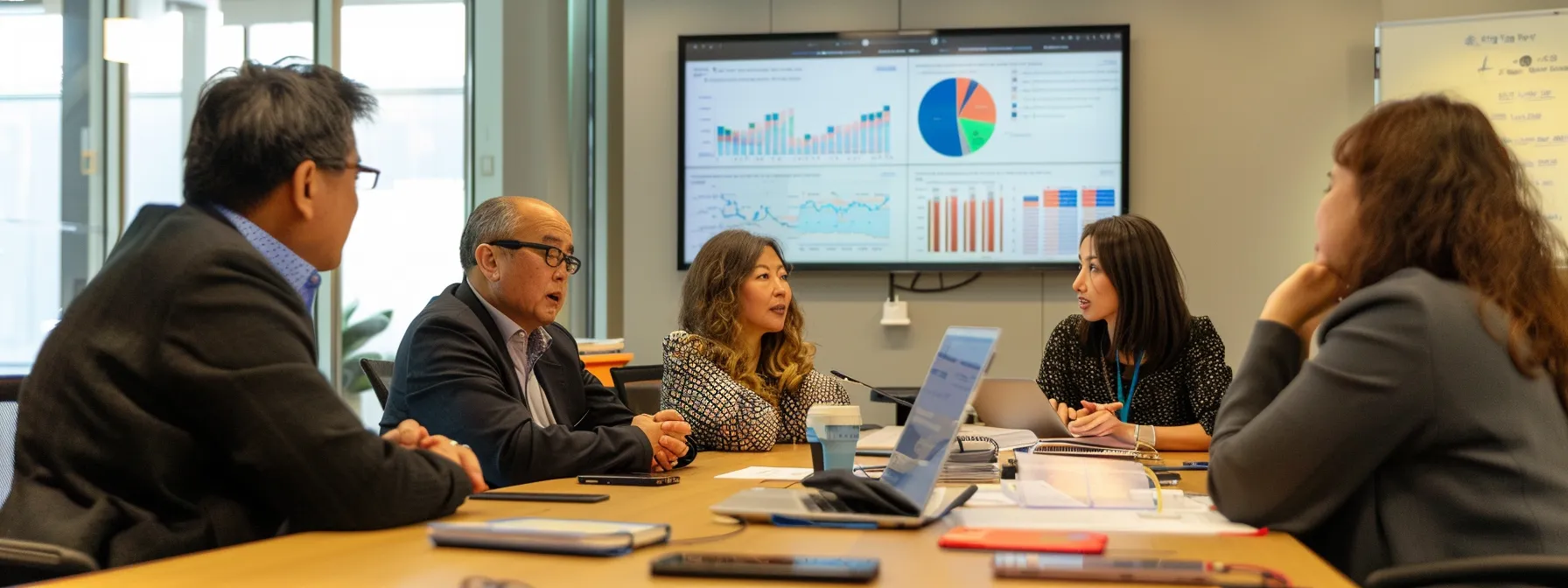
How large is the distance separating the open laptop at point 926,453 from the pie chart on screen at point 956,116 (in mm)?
3467

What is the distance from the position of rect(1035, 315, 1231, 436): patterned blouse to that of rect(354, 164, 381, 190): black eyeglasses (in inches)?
76.8

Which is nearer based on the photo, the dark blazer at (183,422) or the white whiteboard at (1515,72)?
the dark blazer at (183,422)

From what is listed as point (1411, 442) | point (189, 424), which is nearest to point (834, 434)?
point (1411, 442)

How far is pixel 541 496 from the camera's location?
69.4 inches

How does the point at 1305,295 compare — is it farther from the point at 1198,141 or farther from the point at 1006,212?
the point at 1198,141

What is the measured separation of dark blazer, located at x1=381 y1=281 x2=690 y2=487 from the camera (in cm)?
211

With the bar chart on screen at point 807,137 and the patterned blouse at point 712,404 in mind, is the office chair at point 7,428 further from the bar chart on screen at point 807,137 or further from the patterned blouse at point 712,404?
the bar chart on screen at point 807,137

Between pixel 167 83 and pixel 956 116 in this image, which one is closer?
pixel 167 83

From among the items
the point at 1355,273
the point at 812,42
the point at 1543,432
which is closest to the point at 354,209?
the point at 1355,273

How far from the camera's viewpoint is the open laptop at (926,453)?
4.66ft

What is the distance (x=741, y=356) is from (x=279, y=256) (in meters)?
1.50

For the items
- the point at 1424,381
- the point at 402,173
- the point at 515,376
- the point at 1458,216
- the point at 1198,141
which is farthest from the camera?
the point at 1198,141

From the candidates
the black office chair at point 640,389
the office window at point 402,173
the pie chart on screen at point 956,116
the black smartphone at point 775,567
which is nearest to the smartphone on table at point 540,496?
the black smartphone at point 775,567

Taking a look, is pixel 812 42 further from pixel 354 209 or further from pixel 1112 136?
pixel 354 209
